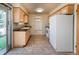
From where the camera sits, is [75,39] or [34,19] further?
[34,19]

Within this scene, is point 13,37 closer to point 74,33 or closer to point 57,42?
point 57,42

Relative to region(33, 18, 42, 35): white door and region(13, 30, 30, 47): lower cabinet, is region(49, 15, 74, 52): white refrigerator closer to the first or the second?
region(13, 30, 30, 47): lower cabinet

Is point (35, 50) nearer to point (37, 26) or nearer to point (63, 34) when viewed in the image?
point (63, 34)

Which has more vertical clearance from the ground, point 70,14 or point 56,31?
point 70,14

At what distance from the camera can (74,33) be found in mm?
5605

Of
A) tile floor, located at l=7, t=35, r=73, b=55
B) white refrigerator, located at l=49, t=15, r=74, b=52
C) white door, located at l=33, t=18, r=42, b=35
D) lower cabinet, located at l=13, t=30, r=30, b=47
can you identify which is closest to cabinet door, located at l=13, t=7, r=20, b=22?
lower cabinet, located at l=13, t=30, r=30, b=47

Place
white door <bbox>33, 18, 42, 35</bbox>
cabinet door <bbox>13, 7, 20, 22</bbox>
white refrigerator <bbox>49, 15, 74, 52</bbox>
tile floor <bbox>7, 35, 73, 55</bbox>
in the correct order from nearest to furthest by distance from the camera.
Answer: tile floor <bbox>7, 35, 73, 55</bbox> < white refrigerator <bbox>49, 15, 74, 52</bbox> < cabinet door <bbox>13, 7, 20, 22</bbox> < white door <bbox>33, 18, 42, 35</bbox>

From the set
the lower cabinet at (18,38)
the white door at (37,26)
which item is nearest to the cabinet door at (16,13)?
the lower cabinet at (18,38)

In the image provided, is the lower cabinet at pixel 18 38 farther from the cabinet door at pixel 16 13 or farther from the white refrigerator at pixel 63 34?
the white refrigerator at pixel 63 34

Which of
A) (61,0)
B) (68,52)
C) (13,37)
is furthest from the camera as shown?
(13,37)

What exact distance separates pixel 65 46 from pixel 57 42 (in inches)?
14.9

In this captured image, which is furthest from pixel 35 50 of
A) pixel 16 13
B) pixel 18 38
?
pixel 16 13

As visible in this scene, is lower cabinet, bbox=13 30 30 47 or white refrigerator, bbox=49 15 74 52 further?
lower cabinet, bbox=13 30 30 47

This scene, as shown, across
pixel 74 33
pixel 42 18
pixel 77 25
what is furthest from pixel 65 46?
pixel 42 18
